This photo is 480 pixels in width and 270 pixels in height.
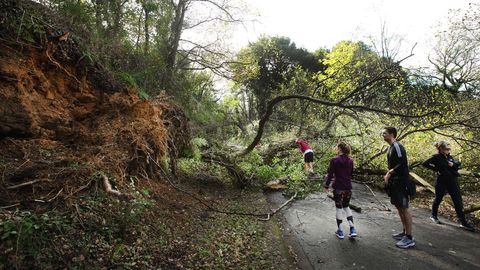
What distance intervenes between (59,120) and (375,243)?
6.42m

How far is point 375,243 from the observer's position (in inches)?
223

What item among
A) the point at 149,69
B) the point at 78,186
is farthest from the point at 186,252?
the point at 149,69

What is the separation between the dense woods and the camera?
13.2 feet

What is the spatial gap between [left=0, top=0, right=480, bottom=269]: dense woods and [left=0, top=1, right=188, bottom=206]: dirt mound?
2 cm

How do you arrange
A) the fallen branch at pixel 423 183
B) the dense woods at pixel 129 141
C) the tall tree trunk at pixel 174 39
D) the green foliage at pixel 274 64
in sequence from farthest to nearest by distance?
1. the green foliage at pixel 274 64
2. the tall tree trunk at pixel 174 39
3. the fallen branch at pixel 423 183
4. the dense woods at pixel 129 141

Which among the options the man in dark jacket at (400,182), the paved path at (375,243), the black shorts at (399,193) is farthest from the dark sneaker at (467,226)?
the black shorts at (399,193)

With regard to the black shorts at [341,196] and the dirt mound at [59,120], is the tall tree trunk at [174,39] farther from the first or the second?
the black shorts at [341,196]

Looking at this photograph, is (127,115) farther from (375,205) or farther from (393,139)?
(375,205)

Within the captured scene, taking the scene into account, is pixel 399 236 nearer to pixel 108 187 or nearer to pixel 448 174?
pixel 448 174

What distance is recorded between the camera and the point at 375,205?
873 cm

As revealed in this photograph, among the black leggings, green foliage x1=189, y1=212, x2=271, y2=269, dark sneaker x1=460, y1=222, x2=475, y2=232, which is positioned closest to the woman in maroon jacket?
green foliage x1=189, y1=212, x2=271, y2=269

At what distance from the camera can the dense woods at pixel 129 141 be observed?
401 cm

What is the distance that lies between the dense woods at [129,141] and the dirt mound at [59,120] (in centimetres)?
2

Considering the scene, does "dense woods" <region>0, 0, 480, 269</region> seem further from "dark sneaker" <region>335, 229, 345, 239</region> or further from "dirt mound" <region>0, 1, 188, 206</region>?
"dark sneaker" <region>335, 229, 345, 239</region>
